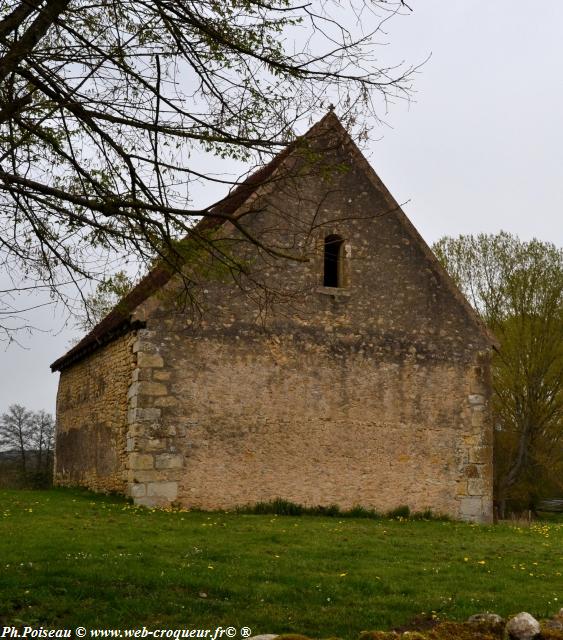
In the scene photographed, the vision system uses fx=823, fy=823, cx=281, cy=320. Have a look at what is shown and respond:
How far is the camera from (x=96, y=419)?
54.9 ft

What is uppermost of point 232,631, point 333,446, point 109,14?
point 109,14

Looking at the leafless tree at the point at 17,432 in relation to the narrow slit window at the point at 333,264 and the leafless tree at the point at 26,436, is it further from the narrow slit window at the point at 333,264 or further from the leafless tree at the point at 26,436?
the narrow slit window at the point at 333,264

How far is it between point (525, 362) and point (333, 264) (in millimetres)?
14651

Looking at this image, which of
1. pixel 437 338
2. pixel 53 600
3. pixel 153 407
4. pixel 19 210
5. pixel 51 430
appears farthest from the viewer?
pixel 51 430

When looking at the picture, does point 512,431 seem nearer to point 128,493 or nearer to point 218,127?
point 128,493

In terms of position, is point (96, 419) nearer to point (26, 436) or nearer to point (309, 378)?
point (309, 378)

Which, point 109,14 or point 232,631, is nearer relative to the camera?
point 232,631

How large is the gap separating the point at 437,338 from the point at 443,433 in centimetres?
186

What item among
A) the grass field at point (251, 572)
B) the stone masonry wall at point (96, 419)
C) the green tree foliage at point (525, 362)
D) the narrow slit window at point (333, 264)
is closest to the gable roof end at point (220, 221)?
the stone masonry wall at point (96, 419)

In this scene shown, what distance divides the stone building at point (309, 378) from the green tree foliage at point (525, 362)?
1250 centimetres

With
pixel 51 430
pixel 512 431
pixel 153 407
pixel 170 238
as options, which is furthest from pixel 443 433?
pixel 51 430

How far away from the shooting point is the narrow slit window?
52.5 feet

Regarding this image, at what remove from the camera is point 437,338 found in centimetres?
1630

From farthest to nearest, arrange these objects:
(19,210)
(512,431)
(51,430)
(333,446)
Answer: (51,430)
(512,431)
(333,446)
(19,210)
